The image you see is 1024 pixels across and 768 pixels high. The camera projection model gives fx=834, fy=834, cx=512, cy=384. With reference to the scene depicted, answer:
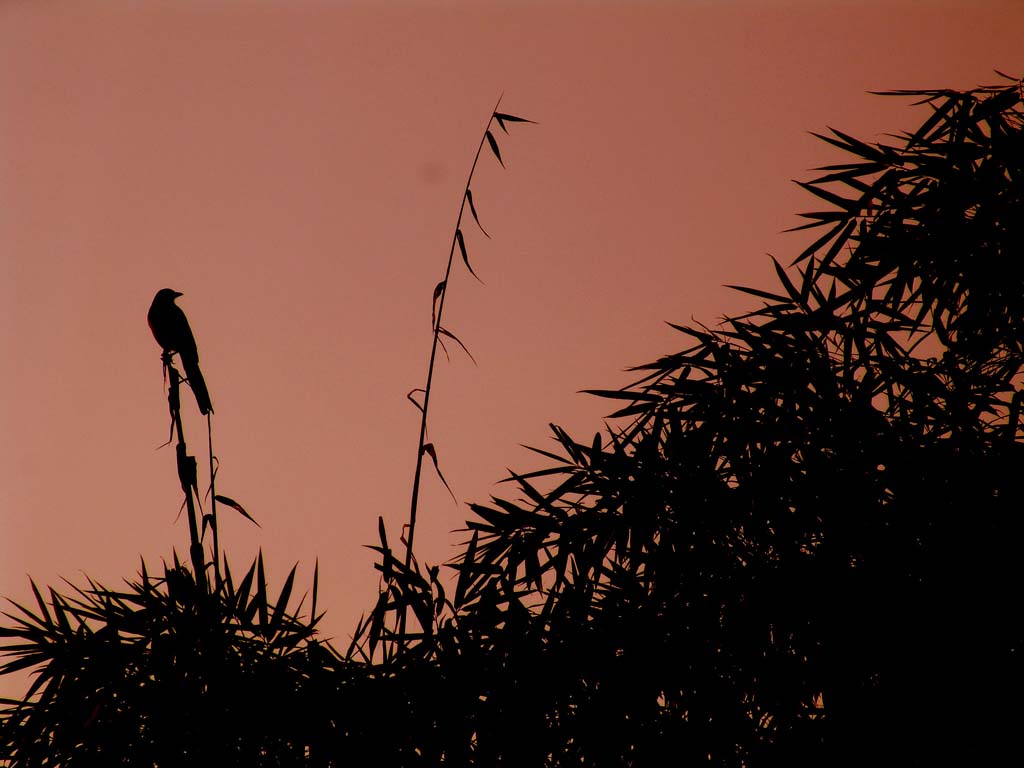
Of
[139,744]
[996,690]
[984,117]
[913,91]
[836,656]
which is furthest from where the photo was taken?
[913,91]

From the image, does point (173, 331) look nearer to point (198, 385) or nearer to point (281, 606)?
point (198, 385)

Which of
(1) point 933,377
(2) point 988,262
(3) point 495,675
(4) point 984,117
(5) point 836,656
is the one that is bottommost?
(5) point 836,656

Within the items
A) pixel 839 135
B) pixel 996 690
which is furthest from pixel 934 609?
pixel 839 135

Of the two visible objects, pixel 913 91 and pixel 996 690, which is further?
pixel 913 91

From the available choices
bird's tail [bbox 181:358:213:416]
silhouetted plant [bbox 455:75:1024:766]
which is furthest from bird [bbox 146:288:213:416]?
silhouetted plant [bbox 455:75:1024:766]

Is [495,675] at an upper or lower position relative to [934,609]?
upper

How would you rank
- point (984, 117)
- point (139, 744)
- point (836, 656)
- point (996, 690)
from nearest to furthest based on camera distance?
point (996, 690) → point (836, 656) → point (139, 744) → point (984, 117)

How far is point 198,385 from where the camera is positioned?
1382 mm

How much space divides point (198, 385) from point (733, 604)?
4.05 feet

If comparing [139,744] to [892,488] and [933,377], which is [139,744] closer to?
[892,488]

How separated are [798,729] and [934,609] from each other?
1.25ft

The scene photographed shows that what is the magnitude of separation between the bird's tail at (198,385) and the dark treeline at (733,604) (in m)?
0.66

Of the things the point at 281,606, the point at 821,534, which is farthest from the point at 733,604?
the point at 281,606

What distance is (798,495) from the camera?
1869 millimetres
